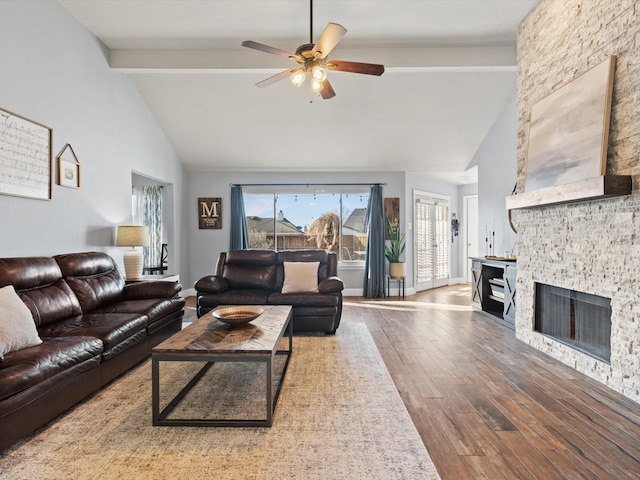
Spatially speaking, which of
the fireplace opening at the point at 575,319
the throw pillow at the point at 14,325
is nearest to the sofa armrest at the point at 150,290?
the throw pillow at the point at 14,325

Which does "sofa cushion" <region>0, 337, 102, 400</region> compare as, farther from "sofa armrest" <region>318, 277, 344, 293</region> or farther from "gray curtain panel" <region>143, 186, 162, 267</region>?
"gray curtain panel" <region>143, 186, 162, 267</region>

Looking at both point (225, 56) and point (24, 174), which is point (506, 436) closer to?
point (24, 174)

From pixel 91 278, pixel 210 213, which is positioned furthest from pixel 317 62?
pixel 210 213

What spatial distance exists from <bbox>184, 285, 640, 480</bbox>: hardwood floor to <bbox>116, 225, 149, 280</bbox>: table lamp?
9.94ft

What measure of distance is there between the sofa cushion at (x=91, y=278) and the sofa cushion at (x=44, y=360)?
0.94m

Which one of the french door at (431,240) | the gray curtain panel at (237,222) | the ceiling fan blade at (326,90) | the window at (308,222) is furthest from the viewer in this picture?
the french door at (431,240)

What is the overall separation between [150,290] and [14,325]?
65.7 inches

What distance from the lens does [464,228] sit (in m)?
9.12

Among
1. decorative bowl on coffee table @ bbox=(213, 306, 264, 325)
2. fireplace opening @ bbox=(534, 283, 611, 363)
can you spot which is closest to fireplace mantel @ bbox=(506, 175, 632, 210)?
fireplace opening @ bbox=(534, 283, 611, 363)

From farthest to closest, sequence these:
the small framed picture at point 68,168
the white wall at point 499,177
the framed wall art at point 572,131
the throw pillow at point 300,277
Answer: the white wall at point 499,177
the throw pillow at point 300,277
the small framed picture at point 68,168
the framed wall art at point 572,131

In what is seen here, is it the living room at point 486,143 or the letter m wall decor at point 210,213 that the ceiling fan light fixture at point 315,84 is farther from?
the letter m wall decor at point 210,213

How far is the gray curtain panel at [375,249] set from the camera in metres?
7.34

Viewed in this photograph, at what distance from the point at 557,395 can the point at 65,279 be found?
163 inches

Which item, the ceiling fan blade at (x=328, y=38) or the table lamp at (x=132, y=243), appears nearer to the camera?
A: the ceiling fan blade at (x=328, y=38)
